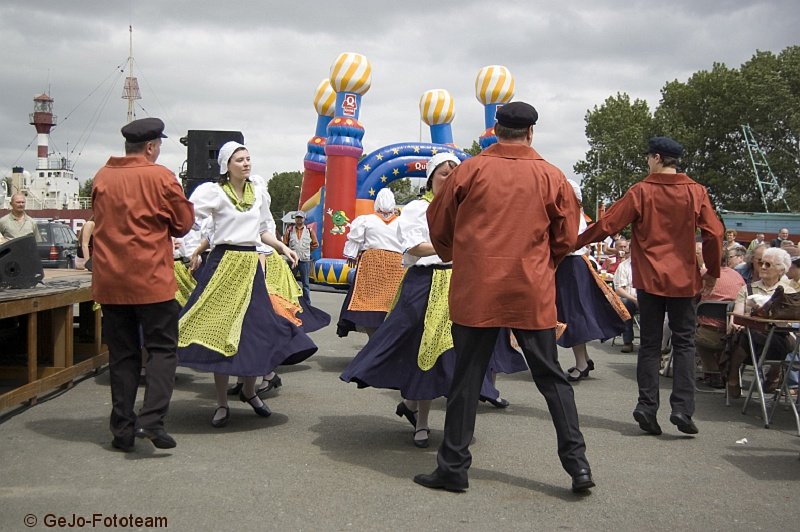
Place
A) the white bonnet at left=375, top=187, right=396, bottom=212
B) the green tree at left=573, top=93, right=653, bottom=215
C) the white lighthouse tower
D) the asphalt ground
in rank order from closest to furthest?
the asphalt ground < the white bonnet at left=375, top=187, right=396, bottom=212 < the green tree at left=573, top=93, right=653, bottom=215 < the white lighthouse tower

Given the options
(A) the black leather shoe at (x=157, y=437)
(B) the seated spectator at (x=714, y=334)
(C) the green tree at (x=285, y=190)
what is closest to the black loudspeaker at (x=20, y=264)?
(A) the black leather shoe at (x=157, y=437)

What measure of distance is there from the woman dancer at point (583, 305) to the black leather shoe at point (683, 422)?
2.19 metres

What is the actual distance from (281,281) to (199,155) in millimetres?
6307

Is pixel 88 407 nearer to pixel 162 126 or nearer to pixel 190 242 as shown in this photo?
pixel 190 242

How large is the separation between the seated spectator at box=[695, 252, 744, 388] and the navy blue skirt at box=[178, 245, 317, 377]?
373 cm

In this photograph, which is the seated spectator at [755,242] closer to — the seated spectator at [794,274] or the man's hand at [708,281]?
the seated spectator at [794,274]

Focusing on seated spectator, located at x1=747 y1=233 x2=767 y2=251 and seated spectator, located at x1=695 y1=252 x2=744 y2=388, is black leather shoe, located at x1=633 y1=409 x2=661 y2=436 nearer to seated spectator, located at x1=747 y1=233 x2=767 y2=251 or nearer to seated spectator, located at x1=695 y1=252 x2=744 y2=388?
seated spectator, located at x1=695 y1=252 x2=744 y2=388

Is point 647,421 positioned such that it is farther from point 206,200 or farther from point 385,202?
point 385,202

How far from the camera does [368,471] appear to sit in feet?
16.2

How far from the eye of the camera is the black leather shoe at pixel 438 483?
4547mm

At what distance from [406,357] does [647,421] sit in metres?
1.80

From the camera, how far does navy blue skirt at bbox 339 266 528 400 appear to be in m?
5.36

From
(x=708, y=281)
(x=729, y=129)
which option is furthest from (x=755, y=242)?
(x=729, y=129)

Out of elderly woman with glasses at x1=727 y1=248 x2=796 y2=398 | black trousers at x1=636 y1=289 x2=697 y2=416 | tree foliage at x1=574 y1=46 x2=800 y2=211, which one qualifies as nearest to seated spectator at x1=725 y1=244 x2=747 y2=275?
elderly woman with glasses at x1=727 y1=248 x2=796 y2=398
